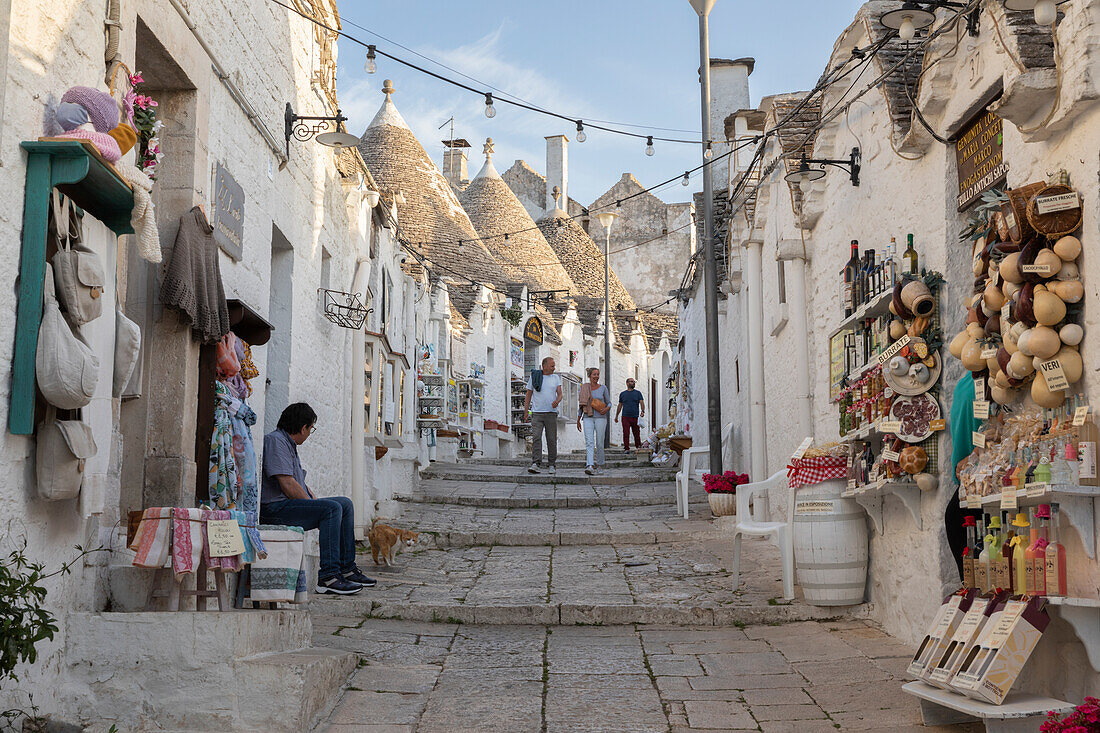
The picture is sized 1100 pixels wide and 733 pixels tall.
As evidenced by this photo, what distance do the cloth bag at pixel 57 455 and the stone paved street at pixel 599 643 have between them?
143cm

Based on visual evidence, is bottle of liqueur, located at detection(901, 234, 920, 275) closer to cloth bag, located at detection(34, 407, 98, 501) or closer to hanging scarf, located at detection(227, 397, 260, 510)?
hanging scarf, located at detection(227, 397, 260, 510)

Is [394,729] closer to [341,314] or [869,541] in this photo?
[869,541]

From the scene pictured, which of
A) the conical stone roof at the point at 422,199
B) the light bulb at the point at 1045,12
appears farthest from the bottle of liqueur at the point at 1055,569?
the conical stone roof at the point at 422,199

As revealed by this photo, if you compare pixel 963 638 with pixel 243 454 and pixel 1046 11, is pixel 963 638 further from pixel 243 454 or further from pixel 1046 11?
pixel 243 454

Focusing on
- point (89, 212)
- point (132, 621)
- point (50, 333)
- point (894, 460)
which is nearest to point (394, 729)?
point (132, 621)

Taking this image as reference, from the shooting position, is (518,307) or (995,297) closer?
(995,297)

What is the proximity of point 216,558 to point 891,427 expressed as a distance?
351cm

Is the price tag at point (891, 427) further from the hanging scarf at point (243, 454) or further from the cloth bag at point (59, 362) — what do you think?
the cloth bag at point (59, 362)

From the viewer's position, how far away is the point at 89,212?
4441mm

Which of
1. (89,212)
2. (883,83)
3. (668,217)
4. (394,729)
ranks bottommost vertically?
(394,729)

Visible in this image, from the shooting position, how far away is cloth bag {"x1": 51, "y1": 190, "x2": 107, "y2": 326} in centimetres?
404

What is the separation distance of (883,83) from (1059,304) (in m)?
2.53

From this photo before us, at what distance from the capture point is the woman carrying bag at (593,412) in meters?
15.5

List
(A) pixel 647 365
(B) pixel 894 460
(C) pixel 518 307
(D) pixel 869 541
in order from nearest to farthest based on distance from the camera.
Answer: (B) pixel 894 460 → (D) pixel 869 541 → (C) pixel 518 307 → (A) pixel 647 365
